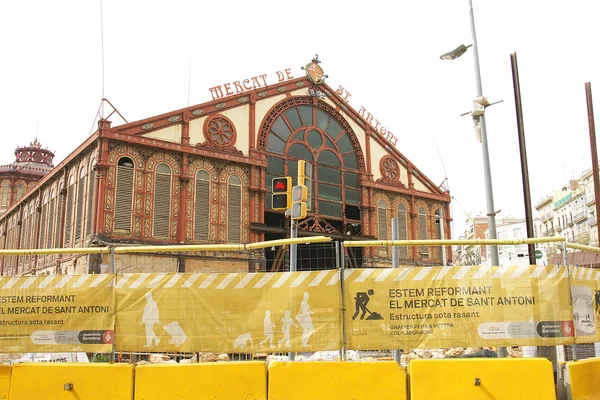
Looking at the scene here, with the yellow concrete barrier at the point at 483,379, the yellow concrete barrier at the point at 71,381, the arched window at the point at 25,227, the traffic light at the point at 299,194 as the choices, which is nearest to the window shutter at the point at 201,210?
the arched window at the point at 25,227

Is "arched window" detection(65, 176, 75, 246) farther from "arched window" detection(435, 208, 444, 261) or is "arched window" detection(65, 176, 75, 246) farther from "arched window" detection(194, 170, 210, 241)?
"arched window" detection(435, 208, 444, 261)

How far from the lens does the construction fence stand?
8.00 metres

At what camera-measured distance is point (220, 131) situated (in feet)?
90.0

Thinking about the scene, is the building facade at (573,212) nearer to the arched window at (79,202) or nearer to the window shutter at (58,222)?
the window shutter at (58,222)

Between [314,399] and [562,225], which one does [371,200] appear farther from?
[562,225]

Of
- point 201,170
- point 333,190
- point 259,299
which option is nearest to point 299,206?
point 259,299

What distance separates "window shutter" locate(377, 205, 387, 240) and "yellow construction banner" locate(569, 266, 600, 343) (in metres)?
23.6

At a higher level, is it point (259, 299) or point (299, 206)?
point (299, 206)

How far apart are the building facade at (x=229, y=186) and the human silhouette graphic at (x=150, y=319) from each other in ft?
29.0

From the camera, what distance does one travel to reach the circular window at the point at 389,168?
111 ft

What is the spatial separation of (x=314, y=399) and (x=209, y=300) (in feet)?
6.89

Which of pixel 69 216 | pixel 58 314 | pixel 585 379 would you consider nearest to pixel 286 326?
pixel 58 314

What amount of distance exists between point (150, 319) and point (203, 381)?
1.28 metres

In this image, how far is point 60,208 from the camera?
91.7 feet
